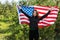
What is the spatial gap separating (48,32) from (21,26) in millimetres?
1239

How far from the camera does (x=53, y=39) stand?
40.5ft

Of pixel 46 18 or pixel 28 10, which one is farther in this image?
pixel 28 10

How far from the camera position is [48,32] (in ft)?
39.6

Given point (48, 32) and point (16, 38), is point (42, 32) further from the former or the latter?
point (16, 38)

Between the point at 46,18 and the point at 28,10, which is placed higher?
the point at 28,10

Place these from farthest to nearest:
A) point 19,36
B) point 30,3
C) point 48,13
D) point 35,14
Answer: point 30,3 → point 19,36 → point 48,13 → point 35,14

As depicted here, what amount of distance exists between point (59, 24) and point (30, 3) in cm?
183

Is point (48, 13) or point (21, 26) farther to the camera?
point (21, 26)

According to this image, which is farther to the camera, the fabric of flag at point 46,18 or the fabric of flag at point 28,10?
the fabric of flag at point 28,10

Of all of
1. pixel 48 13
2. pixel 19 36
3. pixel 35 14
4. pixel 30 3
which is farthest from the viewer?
pixel 30 3

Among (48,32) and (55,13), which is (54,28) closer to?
(48,32)

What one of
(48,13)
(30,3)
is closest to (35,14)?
(48,13)

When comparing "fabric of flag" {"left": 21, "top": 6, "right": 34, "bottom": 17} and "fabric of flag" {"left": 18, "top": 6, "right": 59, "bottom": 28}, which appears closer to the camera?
"fabric of flag" {"left": 18, "top": 6, "right": 59, "bottom": 28}

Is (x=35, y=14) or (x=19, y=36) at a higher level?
(x=35, y=14)
